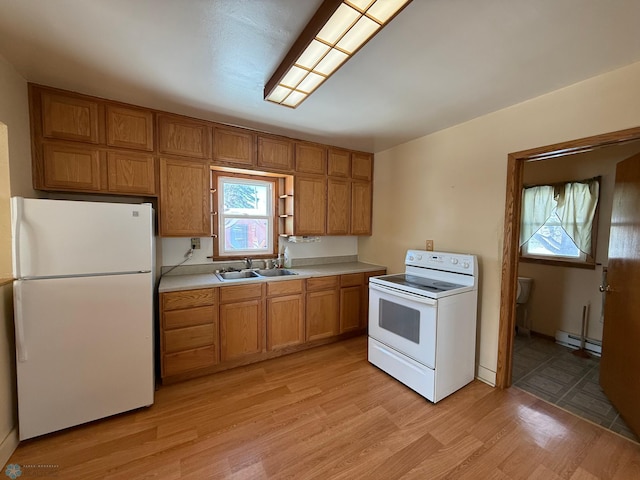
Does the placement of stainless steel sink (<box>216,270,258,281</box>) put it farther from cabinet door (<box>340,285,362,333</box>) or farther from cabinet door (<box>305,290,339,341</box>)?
cabinet door (<box>340,285,362,333</box>)

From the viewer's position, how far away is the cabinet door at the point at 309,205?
3135 millimetres

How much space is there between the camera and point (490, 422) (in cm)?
191

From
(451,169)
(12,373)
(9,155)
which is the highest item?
(451,169)

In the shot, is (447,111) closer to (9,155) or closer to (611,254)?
(611,254)

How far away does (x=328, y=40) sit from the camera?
139 centimetres

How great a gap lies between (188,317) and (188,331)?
130 millimetres

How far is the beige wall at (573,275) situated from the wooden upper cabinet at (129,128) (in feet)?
14.4

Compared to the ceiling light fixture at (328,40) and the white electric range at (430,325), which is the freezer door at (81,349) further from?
the white electric range at (430,325)

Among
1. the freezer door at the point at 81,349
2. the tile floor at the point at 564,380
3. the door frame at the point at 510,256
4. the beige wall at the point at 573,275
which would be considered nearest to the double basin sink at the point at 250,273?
the freezer door at the point at 81,349

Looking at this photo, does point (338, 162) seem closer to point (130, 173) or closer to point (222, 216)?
point (222, 216)

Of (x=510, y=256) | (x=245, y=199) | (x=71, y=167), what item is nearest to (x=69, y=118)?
(x=71, y=167)

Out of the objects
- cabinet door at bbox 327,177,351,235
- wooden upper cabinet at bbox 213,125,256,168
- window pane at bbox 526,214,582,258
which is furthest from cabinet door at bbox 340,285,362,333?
window pane at bbox 526,214,582,258

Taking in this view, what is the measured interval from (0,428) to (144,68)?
2360 mm

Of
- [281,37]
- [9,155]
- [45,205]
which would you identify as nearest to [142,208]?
[45,205]
